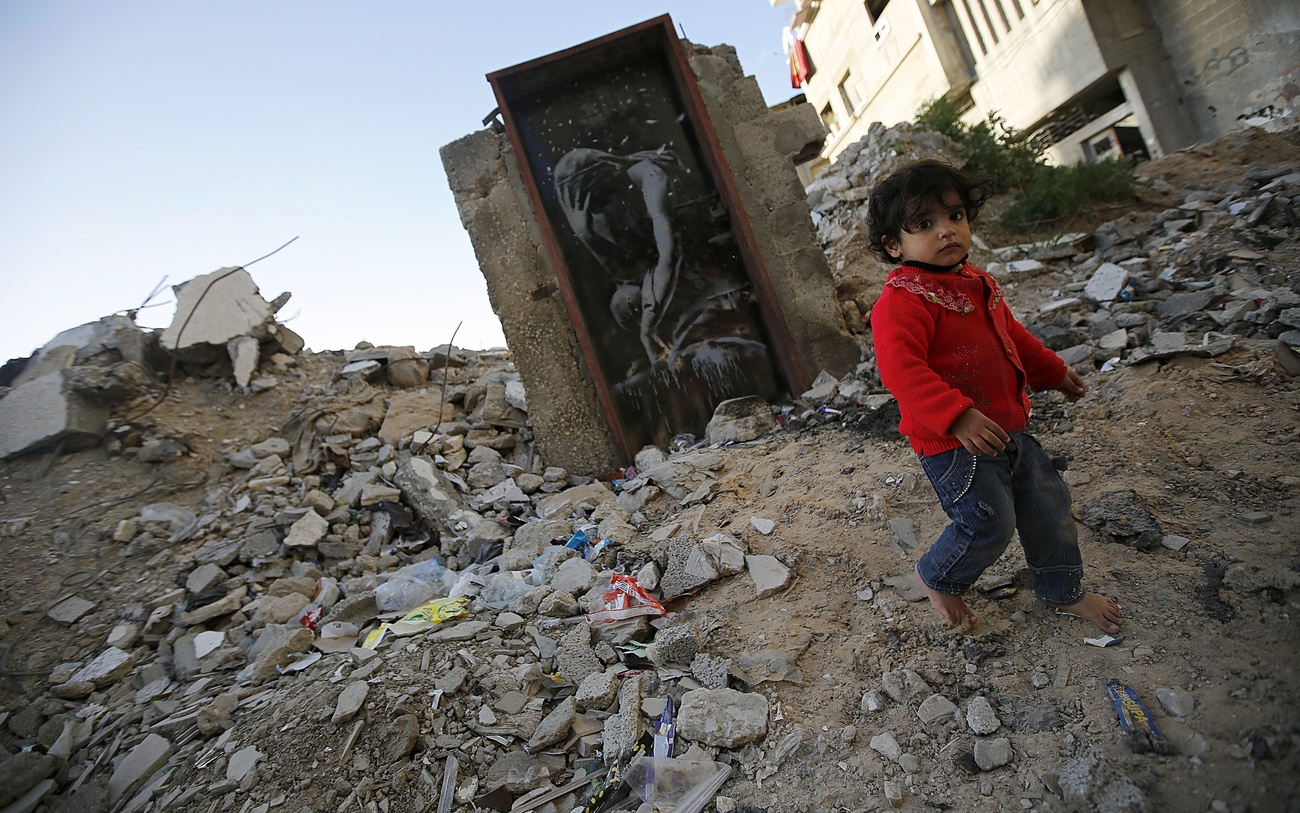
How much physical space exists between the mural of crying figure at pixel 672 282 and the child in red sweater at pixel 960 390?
251 cm

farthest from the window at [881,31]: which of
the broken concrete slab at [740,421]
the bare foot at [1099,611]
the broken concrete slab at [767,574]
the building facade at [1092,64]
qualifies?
the bare foot at [1099,611]

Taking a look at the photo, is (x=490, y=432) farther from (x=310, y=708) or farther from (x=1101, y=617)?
(x=1101, y=617)

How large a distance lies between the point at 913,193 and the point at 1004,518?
2.83 feet

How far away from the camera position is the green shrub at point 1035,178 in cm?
590

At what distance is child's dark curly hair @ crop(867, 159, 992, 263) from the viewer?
60.9 inches

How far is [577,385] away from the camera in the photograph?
166 inches

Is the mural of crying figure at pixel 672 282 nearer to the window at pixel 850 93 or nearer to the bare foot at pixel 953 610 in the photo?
the bare foot at pixel 953 610

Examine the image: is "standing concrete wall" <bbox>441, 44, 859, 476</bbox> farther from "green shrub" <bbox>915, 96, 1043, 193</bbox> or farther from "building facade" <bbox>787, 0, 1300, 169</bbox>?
"building facade" <bbox>787, 0, 1300, 169</bbox>

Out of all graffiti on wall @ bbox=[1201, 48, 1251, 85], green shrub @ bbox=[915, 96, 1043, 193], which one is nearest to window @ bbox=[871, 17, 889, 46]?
graffiti on wall @ bbox=[1201, 48, 1251, 85]

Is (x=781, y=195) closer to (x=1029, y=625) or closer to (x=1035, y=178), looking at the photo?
(x=1029, y=625)

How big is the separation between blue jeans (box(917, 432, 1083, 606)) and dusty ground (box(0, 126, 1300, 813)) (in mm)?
142

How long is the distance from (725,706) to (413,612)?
1.64m

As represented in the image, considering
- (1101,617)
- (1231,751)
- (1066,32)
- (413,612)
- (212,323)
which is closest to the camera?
(1231,751)

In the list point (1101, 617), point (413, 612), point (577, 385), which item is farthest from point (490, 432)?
Answer: point (1101, 617)
